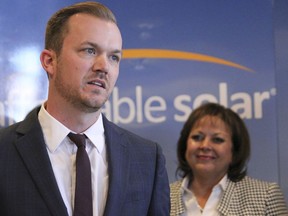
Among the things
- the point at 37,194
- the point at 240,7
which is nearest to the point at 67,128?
the point at 37,194

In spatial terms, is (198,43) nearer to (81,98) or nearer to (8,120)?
(8,120)

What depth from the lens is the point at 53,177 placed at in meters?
1.68

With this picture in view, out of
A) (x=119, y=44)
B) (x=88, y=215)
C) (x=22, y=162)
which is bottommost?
(x=88, y=215)

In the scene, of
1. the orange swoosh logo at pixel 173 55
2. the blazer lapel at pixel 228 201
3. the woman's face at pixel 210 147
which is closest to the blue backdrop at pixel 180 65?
the orange swoosh logo at pixel 173 55

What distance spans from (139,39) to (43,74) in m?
0.60

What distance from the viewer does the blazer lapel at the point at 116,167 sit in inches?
68.5

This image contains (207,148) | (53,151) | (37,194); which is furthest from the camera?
(207,148)

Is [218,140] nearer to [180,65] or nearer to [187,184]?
[187,184]

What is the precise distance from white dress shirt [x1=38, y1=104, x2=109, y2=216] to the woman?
1.23 metres

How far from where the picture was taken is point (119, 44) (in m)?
1.81

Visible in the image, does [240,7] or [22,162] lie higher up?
[240,7]

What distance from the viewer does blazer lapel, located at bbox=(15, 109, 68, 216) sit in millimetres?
1646

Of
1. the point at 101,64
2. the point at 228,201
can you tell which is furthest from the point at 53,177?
the point at 228,201

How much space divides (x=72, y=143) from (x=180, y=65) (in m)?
1.45
